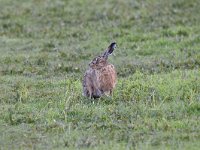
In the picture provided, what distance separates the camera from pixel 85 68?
45.2 ft

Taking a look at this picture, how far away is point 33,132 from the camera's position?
9055 millimetres

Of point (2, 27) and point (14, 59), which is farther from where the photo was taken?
point (2, 27)

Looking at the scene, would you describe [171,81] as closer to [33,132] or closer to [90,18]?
[33,132]

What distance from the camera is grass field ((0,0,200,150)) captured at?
348 inches

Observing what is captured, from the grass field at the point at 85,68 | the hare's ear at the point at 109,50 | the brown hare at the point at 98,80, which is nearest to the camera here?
the grass field at the point at 85,68

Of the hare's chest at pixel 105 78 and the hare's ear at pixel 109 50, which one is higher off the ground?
the hare's ear at pixel 109 50

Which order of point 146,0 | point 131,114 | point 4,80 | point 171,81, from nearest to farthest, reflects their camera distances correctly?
point 131,114 < point 171,81 < point 4,80 < point 146,0

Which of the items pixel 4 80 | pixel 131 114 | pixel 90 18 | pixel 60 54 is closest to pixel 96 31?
pixel 90 18

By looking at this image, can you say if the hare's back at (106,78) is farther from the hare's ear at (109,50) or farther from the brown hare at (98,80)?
the hare's ear at (109,50)

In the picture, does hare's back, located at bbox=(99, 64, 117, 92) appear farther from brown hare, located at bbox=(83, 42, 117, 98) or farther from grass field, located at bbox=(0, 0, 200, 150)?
grass field, located at bbox=(0, 0, 200, 150)

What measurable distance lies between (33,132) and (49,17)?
10.3 m

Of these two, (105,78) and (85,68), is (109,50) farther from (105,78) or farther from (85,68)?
(85,68)

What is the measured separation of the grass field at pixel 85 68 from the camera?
29.0 ft

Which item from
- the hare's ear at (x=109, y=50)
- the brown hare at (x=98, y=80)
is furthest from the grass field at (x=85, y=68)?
the hare's ear at (x=109, y=50)
